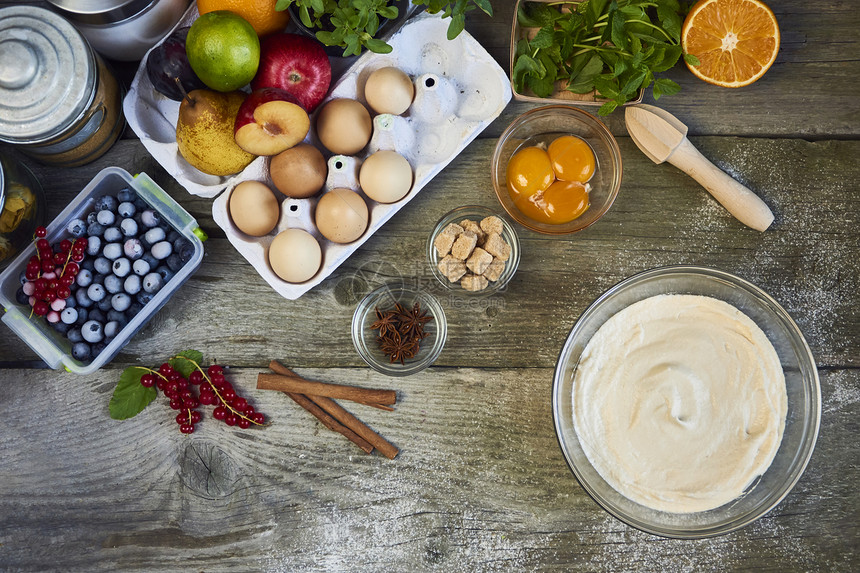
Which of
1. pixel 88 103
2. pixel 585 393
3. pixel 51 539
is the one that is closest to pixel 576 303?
pixel 585 393

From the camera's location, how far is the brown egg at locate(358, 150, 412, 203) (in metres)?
1.14

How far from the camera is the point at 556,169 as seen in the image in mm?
1232

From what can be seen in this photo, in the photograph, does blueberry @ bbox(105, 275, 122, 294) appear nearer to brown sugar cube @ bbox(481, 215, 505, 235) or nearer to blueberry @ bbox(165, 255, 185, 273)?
blueberry @ bbox(165, 255, 185, 273)

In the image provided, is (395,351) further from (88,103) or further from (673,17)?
(673,17)

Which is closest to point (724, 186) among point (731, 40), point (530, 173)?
point (731, 40)

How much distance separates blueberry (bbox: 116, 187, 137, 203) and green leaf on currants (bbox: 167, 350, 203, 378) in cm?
35

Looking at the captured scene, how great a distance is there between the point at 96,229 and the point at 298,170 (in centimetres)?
46

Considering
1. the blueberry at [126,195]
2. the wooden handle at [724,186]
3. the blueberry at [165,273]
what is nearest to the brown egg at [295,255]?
the blueberry at [165,273]

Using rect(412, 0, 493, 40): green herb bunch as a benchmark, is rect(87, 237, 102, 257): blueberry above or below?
below

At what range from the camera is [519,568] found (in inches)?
50.5

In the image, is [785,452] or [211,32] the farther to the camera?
[785,452]

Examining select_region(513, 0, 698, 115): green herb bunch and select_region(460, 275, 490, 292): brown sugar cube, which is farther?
select_region(460, 275, 490, 292): brown sugar cube

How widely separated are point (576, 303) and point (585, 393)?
20 cm

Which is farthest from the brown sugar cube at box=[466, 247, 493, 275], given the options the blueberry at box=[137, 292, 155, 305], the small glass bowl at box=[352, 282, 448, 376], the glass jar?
the glass jar
